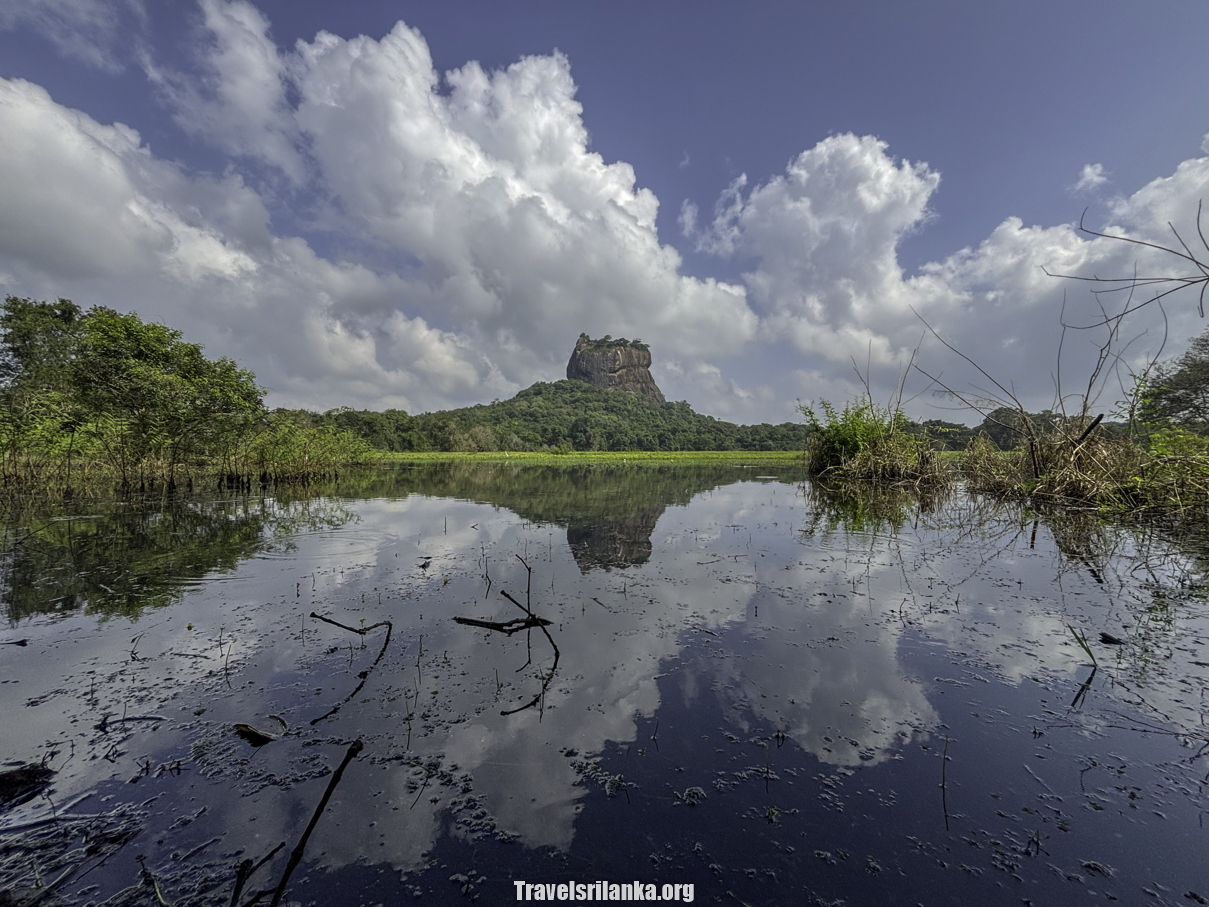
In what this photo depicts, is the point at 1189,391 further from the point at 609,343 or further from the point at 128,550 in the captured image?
the point at 609,343

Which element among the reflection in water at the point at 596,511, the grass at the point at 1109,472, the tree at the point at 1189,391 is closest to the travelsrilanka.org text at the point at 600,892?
the reflection in water at the point at 596,511

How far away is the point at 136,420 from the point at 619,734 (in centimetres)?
1984

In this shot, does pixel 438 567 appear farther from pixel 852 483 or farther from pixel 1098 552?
pixel 852 483

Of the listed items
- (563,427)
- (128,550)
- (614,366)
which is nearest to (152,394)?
(128,550)

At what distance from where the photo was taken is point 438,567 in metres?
7.07

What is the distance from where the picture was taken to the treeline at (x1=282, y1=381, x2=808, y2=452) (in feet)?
230

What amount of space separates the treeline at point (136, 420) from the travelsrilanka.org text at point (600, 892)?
62.2ft

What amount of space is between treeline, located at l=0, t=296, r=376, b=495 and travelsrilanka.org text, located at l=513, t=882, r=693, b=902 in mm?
18954

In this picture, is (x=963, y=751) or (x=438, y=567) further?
(x=438, y=567)

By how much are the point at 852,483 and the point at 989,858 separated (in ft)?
69.3

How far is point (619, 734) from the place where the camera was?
299 centimetres

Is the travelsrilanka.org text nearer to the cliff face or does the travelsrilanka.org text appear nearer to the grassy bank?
the grassy bank

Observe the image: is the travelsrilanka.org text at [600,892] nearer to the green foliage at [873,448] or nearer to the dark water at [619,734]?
the dark water at [619,734]

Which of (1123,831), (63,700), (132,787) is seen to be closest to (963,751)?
(1123,831)
